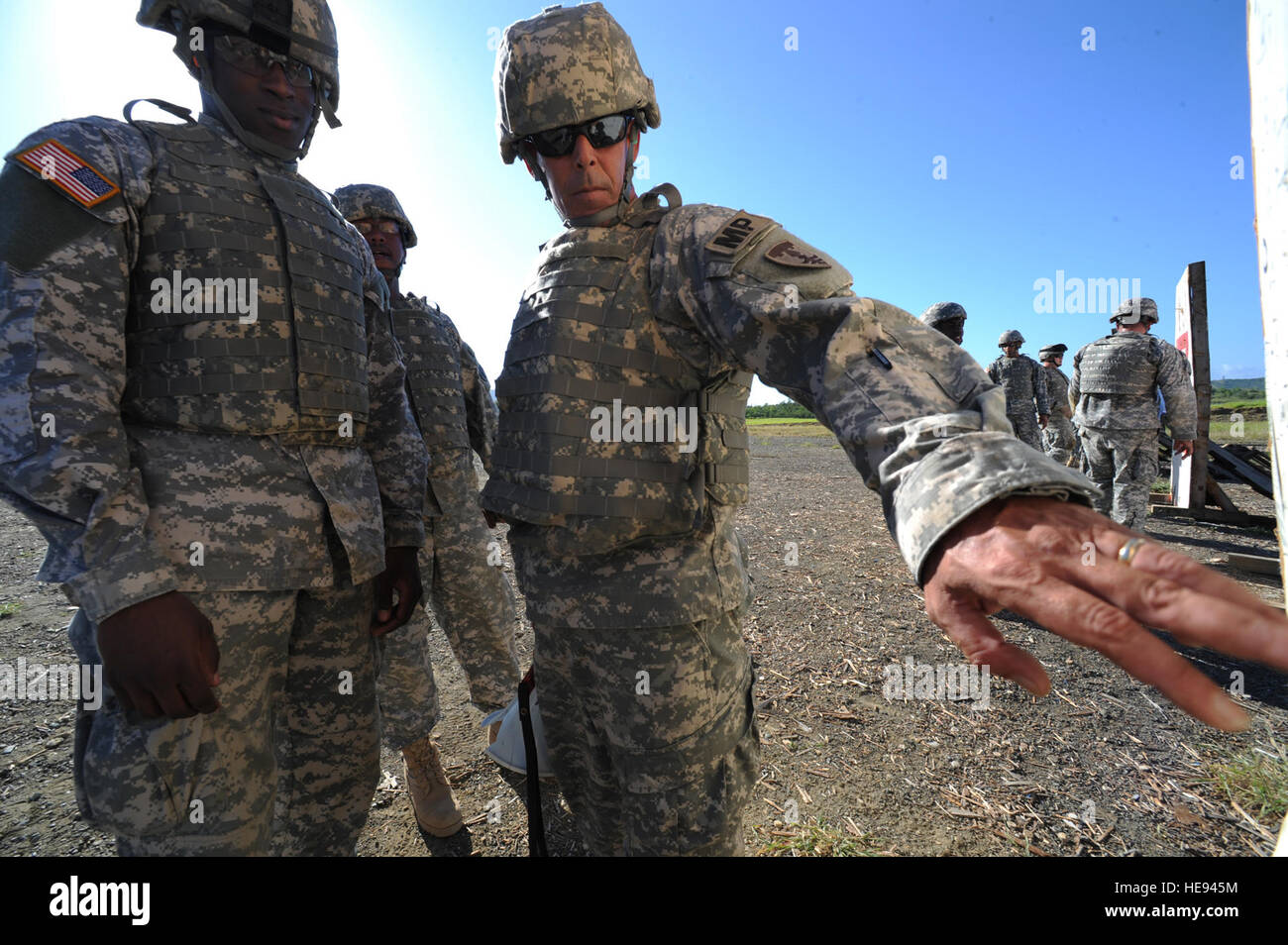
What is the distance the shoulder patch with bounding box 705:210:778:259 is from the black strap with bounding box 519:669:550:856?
1.37 m

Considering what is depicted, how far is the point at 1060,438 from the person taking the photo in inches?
392

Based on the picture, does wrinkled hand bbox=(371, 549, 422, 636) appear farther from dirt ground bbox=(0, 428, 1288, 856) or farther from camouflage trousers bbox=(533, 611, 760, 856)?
dirt ground bbox=(0, 428, 1288, 856)

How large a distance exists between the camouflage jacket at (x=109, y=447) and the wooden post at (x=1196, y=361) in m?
10.0

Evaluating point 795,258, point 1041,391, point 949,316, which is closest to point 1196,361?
point 1041,391

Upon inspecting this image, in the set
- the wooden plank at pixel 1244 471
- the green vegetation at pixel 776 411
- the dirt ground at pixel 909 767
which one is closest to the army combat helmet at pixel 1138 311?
the wooden plank at pixel 1244 471

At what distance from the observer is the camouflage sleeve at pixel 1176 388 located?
655 cm

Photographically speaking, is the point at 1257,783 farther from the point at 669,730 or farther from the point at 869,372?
the point at 869,372

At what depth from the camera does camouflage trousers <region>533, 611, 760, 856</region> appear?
1.53 meters

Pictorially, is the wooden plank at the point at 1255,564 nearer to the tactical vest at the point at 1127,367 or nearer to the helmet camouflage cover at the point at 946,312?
the tactical vest at the point at 1127,367

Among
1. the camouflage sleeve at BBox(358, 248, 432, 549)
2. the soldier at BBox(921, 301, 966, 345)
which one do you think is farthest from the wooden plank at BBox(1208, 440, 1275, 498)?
the camouflage sleeve at BBox(358, 248, 432, 549)

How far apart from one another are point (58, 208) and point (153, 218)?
196 millimetres

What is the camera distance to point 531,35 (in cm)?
179

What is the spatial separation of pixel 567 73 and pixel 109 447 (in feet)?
5.08

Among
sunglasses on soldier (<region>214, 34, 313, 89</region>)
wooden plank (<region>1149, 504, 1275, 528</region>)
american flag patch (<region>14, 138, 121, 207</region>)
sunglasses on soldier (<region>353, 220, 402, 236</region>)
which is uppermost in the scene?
sunglasses on soldier (<region>353, 220, 402, 236</region>)
